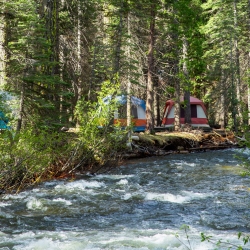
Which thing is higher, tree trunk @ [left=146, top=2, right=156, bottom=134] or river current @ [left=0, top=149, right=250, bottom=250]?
tree trunk @ [left=146, top=2, right=156, bottom=134]

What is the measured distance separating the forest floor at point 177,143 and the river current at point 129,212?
12.1 feet

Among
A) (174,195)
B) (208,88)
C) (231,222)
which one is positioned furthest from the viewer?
(208,88)

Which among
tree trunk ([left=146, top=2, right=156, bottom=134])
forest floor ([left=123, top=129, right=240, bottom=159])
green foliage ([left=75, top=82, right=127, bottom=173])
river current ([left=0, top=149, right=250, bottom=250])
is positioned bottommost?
river current ([left=0, top=149, right=250, bottom=250])

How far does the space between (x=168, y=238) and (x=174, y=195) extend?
3383 millimetres

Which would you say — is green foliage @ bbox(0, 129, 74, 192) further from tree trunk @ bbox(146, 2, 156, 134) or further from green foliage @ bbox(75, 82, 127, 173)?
tree trunk @ bbox(146, 2, 156, 134)

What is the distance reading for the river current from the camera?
6.19m

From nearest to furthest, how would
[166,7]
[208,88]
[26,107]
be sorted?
[26,107] → [166,7] → [208,88]

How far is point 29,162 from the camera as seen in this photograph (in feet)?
27.5

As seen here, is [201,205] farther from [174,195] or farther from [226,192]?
[226,192]

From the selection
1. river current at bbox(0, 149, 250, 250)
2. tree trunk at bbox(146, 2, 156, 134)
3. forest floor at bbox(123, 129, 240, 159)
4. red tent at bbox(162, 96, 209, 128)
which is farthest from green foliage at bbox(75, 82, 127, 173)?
red tent at bbox(162, 96, 209, 128)

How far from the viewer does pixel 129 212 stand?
810cm

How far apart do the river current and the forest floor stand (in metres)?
3.69

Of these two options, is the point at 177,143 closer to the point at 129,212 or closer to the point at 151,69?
the point at 151,69

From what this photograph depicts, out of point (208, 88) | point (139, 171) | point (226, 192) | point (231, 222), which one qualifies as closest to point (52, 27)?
point (139, 171)
